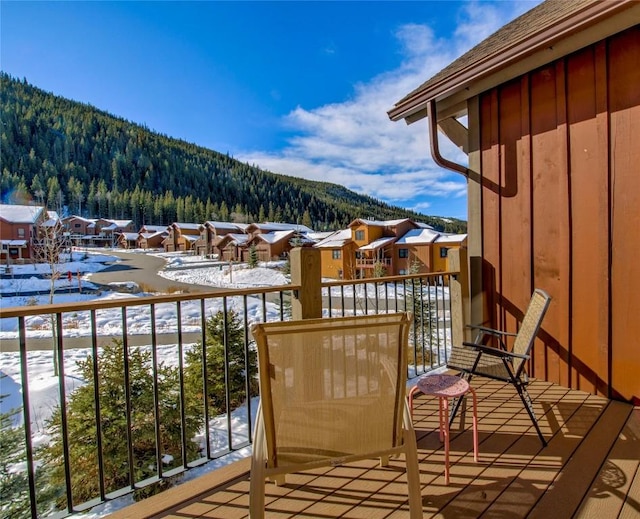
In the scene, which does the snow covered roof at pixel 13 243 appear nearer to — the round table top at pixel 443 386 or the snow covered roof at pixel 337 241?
the snow covered roof at pixel 337 241

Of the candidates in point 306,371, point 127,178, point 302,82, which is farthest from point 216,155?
point 306,371

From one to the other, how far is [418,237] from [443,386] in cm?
2512

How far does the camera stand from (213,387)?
21.1 ft

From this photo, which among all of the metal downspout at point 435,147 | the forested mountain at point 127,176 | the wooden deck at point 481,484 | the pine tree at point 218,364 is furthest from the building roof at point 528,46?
the forested mountain at point 127,176

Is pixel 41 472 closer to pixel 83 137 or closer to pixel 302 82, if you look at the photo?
pixel 302 82

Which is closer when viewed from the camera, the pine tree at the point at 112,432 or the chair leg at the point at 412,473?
the chair leg at the point at 412,473

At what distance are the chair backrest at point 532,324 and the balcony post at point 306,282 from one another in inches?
51.8

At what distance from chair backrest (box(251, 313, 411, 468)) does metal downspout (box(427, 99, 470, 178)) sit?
2565 mm

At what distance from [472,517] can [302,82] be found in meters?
21.3

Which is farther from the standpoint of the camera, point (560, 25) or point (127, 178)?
point (127, 178)

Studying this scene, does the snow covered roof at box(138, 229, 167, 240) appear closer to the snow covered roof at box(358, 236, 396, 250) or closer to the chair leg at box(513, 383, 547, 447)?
the snow covered roof at box(358, 236, 396, 250)

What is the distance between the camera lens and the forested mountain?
55656mm

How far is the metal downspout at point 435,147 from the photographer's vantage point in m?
3.33

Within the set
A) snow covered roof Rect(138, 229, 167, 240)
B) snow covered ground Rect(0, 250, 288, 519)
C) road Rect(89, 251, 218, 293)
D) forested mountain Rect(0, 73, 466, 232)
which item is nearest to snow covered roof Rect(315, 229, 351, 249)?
snow covered ground Rect(0, 250, 288, 519)
